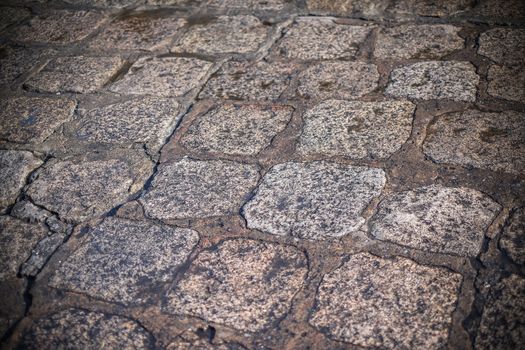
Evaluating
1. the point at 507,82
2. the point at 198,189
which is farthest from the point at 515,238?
the point at 198,189

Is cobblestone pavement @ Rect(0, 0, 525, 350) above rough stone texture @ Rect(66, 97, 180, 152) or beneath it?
beneath

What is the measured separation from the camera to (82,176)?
2.02m

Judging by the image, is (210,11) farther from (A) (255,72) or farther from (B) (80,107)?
(B) (80,107)

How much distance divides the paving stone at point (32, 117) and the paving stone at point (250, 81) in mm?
713

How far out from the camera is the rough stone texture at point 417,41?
247 cm

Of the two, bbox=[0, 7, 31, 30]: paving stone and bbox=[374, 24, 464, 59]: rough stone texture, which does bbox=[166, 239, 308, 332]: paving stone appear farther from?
bbox=[0, 7, 31, 30]: paving stone

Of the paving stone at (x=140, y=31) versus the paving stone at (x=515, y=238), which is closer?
the paving stone at (x=515, y=238)

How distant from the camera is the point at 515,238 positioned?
1.49m

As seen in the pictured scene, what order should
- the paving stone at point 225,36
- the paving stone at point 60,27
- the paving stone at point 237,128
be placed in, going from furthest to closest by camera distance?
the paving stone at point 60,27
the paving stone at point 225,36
the paving stone at point 237,128

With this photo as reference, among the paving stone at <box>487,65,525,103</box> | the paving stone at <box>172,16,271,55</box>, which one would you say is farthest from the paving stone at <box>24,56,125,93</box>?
the paving stone at <box>487,65,525,103</box>

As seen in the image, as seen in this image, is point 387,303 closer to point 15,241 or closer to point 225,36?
point 15,241

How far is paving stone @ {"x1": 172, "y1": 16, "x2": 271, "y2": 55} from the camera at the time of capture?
2.76 meters

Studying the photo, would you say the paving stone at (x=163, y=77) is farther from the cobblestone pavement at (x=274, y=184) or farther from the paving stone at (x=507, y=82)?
the paving stone at (x=507, y=82)

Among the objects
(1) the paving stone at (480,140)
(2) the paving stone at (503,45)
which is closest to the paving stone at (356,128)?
(1) the paving stone at (480,140)
